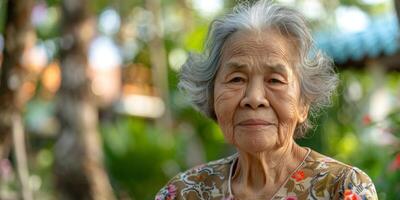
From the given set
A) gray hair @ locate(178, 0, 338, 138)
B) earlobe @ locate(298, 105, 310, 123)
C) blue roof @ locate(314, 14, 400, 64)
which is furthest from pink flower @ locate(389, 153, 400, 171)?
blue roof @ locate(314, 14, 400, 64)

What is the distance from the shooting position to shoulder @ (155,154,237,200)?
117 inches

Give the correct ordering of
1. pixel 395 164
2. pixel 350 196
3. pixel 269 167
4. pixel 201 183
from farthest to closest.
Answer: pixel 395 164, pixel 201 183, pixel 269 167, pixel 350 196

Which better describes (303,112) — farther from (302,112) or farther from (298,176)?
(298,176)

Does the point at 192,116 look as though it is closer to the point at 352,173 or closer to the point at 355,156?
the point at 355,156

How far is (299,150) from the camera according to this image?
2908 millimetres

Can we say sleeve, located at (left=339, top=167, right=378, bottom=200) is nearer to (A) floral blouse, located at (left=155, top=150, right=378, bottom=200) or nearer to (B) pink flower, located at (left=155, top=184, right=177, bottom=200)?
(A) floral blouse, located at (left=155, top=150, right=378, bottom=200)

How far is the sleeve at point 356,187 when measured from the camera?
2648mm

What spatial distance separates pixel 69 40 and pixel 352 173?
6.43 metres

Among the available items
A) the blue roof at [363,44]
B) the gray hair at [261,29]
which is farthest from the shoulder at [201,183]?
the blue roof at [363,44]

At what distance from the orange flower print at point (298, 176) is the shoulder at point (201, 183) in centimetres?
26

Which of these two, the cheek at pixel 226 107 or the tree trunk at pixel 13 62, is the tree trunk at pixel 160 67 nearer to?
the tree trunk at pixel 13 62

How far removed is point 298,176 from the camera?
2814 mm

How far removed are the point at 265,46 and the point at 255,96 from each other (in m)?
0.17

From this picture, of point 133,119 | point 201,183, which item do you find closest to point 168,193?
point 201,183
